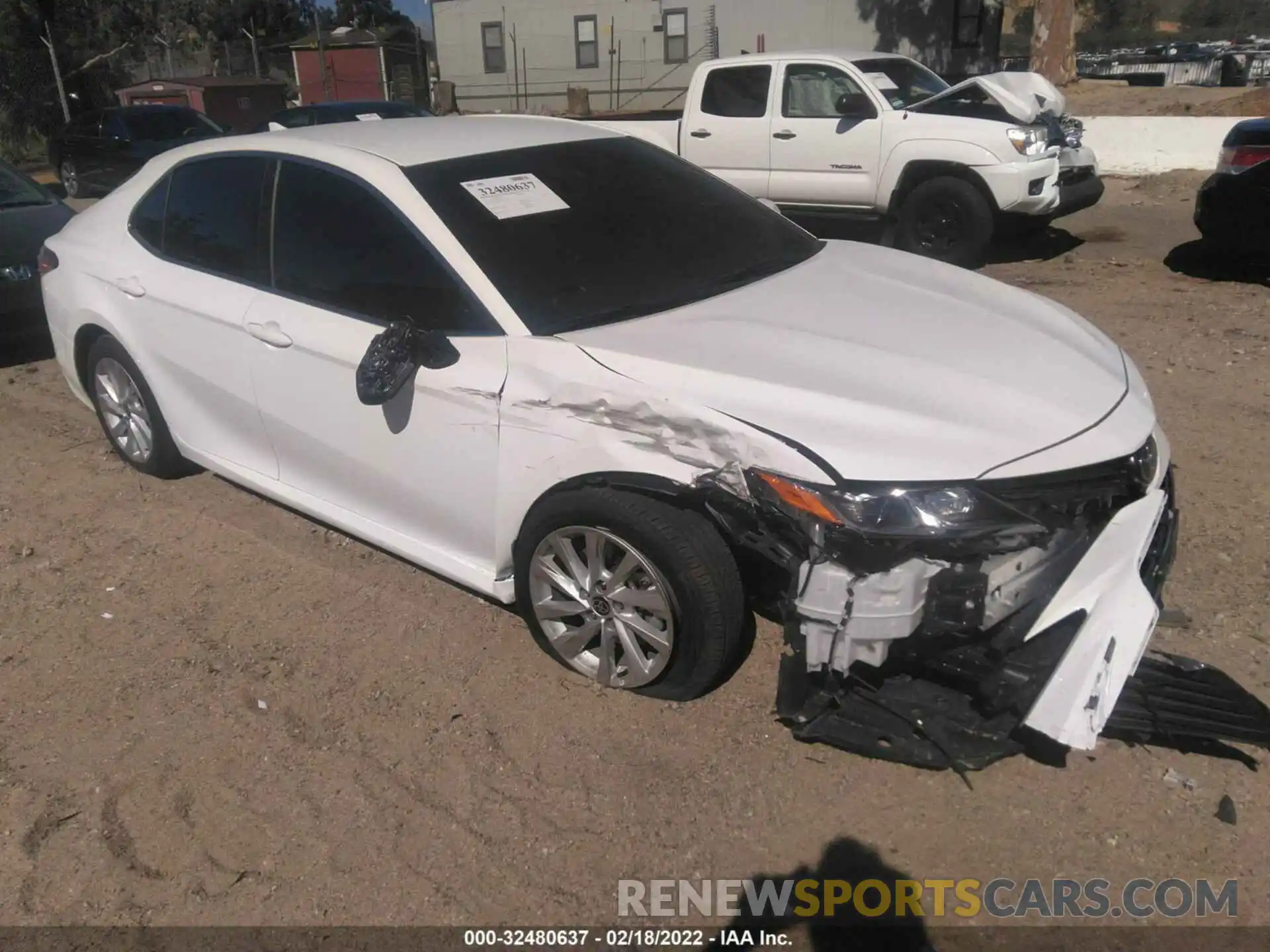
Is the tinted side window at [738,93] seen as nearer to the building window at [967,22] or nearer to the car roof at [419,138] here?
the car roof at [419,138]

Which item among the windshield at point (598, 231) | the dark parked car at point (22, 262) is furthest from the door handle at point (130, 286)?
the dark parked car at point (22, 262)

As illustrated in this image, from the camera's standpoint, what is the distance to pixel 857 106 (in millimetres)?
9047

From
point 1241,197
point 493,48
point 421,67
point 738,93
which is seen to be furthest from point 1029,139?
point 421,67

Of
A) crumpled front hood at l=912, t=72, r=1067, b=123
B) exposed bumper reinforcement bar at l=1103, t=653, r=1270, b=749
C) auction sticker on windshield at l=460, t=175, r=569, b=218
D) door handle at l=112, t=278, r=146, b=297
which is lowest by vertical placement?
exposed bumper reinforcement bar at l=1103, t=653, r=1270, b=749

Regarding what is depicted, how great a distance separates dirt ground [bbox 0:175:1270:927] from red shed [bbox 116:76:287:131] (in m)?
25.2

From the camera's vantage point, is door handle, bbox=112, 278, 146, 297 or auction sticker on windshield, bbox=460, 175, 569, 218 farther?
door handle, bbox=112, 278, 146, 297

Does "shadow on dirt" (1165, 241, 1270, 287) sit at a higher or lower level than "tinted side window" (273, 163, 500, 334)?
lower

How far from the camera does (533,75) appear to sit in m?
32.5

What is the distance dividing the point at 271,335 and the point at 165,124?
1563 centimetres

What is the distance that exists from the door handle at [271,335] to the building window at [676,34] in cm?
2923

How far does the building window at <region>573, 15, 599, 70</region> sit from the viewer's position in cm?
3142

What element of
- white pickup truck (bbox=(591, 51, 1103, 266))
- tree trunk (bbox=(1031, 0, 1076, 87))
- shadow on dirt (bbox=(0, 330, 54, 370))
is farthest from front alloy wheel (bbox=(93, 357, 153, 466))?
tree trunk (bbox=(1031, 0, 1076, 87))

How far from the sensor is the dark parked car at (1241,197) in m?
7.38

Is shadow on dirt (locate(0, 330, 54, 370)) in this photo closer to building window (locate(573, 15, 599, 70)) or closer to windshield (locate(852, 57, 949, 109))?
windshield (locate(852, 57, 949, 109))
